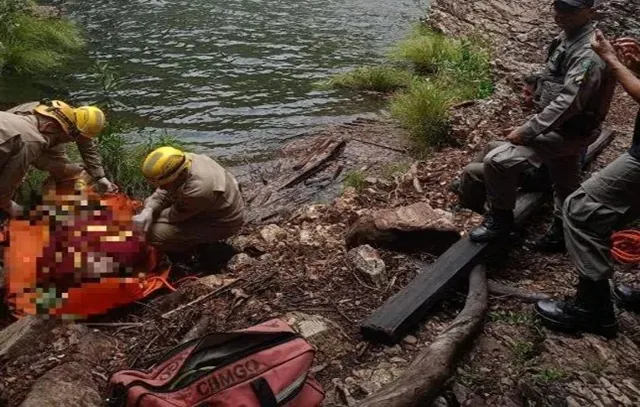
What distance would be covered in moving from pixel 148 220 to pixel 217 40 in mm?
9489

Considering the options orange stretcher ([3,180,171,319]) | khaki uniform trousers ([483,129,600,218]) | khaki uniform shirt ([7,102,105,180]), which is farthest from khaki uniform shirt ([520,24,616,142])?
khaki uniform shirt ([7,102,105,180])

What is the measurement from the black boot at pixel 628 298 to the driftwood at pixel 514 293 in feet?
1.48

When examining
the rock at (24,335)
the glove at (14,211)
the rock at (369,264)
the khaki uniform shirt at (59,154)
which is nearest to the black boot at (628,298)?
the rock at (369,264)

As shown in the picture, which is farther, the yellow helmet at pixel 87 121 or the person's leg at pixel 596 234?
the yellow helmet at pixel 87 121

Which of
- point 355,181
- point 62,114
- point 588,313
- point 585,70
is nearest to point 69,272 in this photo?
point 62,114

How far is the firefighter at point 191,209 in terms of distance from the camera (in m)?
5.52

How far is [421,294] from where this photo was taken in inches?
168

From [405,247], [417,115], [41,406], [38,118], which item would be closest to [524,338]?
[405,247]

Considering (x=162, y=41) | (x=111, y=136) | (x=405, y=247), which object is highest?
(x=405, y=247)

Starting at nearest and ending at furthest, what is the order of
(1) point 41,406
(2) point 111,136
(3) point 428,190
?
(1) point 41,406, (3) point 428,190, (2) point 111,136

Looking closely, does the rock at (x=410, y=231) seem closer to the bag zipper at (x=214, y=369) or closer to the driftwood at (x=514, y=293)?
the driftwood at (x=514, y=293)

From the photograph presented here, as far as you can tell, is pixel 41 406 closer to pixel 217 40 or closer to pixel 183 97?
pixel 183 97

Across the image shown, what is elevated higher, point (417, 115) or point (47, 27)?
point (417, 115)

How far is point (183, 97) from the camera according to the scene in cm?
1153
